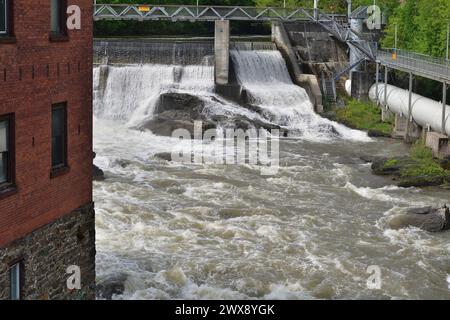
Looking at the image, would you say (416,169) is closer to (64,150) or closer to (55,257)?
(64,150)

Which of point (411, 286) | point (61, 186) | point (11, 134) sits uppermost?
point (11, 134)

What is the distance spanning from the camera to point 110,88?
4731 centimetres

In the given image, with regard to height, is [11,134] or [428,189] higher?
[11,134]

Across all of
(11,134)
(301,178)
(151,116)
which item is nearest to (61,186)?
(11,134)

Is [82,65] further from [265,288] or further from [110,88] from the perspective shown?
[110,88]

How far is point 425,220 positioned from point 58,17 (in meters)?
14.7

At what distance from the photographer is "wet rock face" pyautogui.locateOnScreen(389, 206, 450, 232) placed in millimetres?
24109

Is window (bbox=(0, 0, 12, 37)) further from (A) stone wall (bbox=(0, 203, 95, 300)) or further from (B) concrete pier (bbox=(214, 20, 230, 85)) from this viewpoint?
(B) concrete pier (bbox=(214, 20, 230, 85))

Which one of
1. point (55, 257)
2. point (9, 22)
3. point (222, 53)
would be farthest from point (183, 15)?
point (9, 22)

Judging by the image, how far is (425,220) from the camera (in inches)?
957

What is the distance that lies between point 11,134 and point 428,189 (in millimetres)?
21129

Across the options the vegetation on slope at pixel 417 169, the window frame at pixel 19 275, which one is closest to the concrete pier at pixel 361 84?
the vegetation on slope at pixel 417 169

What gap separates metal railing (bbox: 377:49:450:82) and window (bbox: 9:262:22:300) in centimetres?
2680

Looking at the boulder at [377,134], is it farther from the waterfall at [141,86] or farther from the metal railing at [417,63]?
the waterfall at [141,86]
